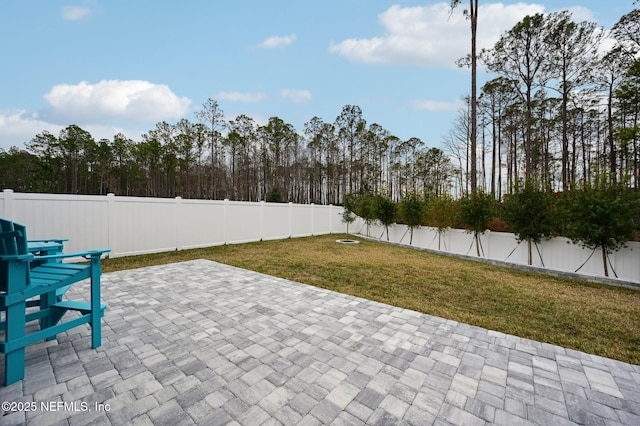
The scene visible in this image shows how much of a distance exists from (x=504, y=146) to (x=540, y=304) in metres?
18.0

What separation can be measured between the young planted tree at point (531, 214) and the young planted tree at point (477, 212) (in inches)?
35.4

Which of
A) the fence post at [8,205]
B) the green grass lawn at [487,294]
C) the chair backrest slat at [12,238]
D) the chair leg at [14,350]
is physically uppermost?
the fence post at [8,205]

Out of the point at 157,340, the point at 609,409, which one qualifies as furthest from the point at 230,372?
the point at 609,409

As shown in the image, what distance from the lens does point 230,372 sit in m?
1.96

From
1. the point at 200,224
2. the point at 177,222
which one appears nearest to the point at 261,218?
the point at 200,224

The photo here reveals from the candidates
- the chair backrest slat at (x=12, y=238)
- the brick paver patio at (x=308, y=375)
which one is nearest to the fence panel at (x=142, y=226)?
the brick paver patio at (x=308, y=375)

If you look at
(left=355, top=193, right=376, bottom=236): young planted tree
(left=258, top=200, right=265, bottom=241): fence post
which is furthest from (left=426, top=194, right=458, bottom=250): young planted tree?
(left=258, top=200, right=265, bottom=241): fence post

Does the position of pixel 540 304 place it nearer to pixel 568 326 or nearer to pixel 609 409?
pixel 568 326

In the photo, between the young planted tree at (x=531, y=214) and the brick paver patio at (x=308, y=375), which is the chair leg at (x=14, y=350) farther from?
the young planted tree at (x=531, y=214)

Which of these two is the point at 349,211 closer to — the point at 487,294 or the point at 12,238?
the point at 487,294

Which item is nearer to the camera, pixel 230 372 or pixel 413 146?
pixel 230 372

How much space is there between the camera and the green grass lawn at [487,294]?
3006mm

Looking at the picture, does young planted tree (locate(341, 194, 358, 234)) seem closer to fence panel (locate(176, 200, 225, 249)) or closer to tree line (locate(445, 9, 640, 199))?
tree line (locate(445, 9, 640, 199))

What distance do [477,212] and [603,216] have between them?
3.17 meters
